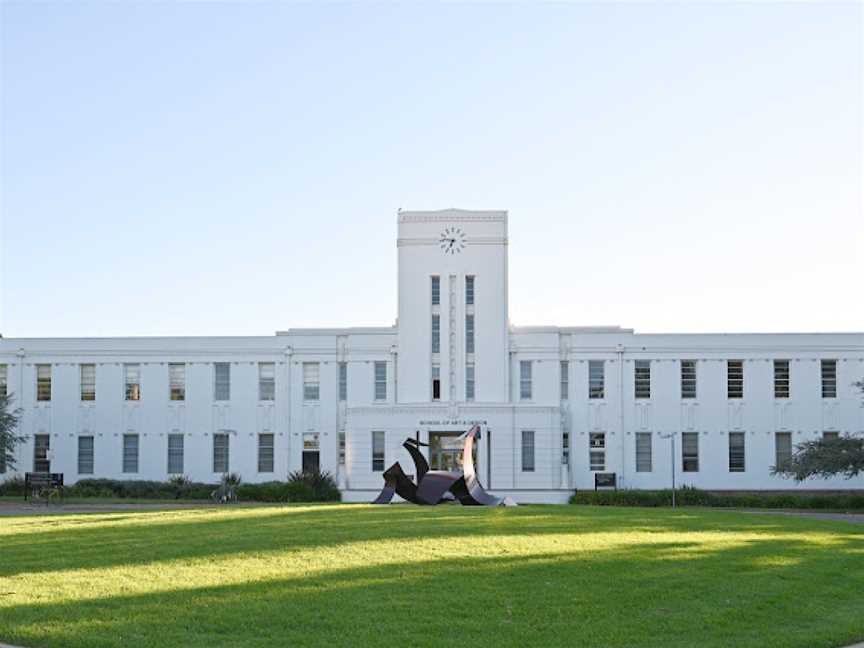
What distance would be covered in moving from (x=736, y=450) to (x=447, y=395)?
15.4m

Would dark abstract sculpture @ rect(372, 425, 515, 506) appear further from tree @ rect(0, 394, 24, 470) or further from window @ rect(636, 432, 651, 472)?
window @ rect(636, 432, 651, 472)

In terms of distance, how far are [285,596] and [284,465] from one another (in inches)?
1857

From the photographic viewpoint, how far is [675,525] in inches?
1029

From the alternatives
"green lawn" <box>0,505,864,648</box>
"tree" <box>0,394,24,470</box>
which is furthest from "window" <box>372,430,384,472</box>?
"green lawn" <box>0,505,864,648</box>

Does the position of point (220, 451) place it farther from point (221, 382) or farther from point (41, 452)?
point (41, 452)

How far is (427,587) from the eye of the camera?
595 inches

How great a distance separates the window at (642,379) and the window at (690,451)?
2.92 m

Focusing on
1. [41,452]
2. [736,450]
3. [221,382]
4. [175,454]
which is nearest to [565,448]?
[736,450]

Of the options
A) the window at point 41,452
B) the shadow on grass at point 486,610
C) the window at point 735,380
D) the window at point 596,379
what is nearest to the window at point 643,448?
the window at point 596,379

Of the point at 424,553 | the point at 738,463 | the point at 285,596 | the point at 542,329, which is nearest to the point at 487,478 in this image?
the point at 542,329

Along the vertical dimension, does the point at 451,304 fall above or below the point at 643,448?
above

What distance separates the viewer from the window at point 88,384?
62000 mm

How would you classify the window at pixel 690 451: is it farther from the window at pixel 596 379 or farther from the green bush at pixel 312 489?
the green bush at pixel 312 489

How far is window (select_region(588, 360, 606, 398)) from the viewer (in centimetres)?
6050
